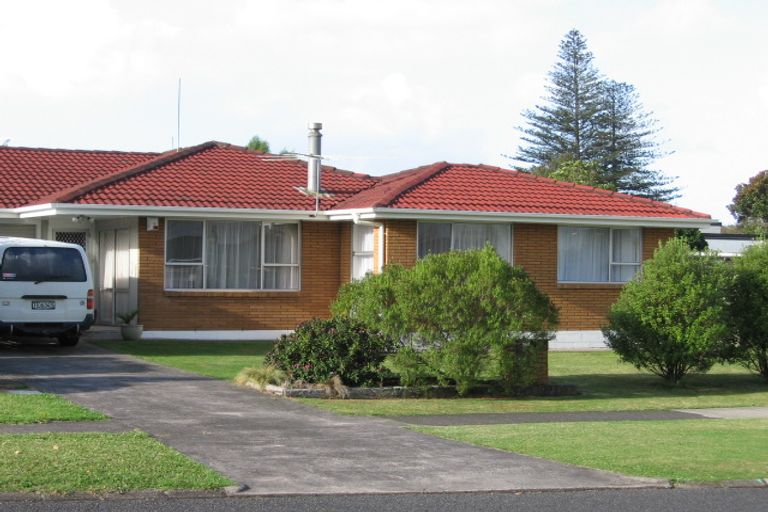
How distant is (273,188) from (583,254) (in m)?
6.83

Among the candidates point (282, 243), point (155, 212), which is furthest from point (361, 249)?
point (155, 212)

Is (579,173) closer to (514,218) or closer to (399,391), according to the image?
(514,218)

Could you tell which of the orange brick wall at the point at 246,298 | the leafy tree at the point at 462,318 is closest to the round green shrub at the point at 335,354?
the leafy tree at the point at 462,318

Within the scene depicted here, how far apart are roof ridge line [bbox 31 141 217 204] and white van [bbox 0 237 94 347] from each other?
2.46 m

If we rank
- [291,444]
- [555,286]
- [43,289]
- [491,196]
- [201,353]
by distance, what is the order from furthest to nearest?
[555,286] → [491,196] → [201,353] → [43,289] → [291,444]

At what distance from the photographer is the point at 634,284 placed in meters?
19.2

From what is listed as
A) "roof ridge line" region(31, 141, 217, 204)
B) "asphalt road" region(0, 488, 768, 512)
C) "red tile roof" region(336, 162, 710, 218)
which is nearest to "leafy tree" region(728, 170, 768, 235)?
"red tile roof" region(336, 162, 710, 218)

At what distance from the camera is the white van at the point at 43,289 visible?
20562 millimetres

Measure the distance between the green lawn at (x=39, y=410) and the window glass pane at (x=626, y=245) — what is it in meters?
15.1

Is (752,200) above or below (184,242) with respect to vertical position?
above

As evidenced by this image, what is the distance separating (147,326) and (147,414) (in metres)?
10.9

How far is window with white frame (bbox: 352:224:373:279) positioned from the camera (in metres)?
25.2

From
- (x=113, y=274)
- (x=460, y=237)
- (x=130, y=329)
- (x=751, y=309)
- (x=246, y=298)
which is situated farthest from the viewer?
(x=113, y=274)

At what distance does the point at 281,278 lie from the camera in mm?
26031
